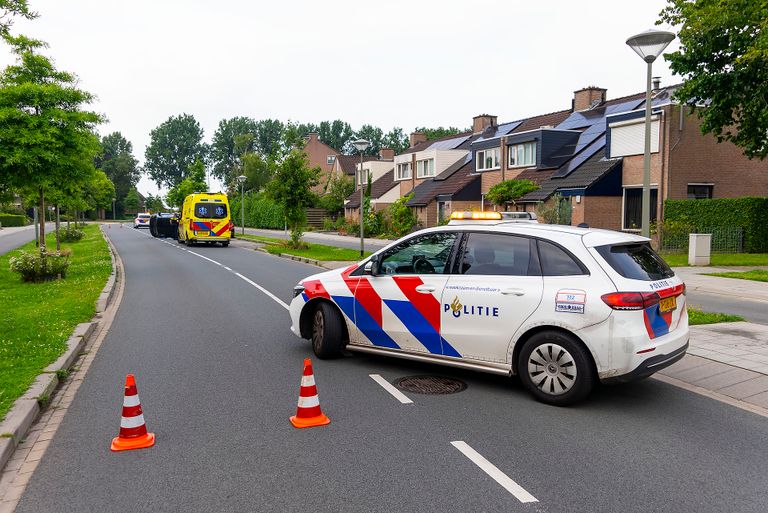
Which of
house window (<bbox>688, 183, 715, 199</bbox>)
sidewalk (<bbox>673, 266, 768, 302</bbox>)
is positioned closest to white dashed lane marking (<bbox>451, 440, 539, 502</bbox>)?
sidewalk (<bbox>673, 266, 768, 302</bbox>)

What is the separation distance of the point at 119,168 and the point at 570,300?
11999cm

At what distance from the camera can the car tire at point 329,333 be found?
7297mm

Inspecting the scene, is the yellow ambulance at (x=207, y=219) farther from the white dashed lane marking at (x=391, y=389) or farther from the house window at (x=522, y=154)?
the white dashed lane marking at (x=391, y=389)

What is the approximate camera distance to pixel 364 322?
7078mm

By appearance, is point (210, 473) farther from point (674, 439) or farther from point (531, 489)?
point (674, 439)

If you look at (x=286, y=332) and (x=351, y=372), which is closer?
(x=351, y=372)

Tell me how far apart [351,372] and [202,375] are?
1.65 m

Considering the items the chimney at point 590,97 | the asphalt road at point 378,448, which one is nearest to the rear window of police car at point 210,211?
the chimney at point 590,97

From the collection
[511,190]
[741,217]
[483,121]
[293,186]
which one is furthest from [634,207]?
[483,121]

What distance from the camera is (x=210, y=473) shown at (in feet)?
13.8

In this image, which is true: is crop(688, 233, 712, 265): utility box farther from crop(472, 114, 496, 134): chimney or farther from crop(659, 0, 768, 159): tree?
crop(472, 114, 496, 134): chimney

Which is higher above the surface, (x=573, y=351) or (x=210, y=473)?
(x=573, y=351)

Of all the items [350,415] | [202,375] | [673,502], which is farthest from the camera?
[202,375]

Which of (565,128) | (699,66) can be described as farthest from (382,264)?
(565,128)
